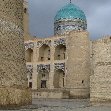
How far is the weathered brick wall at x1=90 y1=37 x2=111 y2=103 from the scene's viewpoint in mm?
19245

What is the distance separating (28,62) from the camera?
3709 cm

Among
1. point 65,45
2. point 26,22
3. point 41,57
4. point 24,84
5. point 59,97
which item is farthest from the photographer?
point 26,22

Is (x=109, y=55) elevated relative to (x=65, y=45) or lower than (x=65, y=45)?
lower

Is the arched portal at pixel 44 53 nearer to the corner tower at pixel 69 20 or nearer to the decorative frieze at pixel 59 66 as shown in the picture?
the decorative frieze at pixel 59 66

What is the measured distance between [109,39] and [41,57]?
58.6 feet

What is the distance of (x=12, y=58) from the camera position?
14.6m

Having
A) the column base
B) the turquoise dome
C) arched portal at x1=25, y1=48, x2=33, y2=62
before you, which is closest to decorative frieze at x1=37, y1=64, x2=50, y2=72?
arched portal at x1=25, y1=48, x2=33, y2=62

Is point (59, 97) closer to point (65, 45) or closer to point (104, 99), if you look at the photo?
point (65, 45)

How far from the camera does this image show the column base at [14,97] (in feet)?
41.8

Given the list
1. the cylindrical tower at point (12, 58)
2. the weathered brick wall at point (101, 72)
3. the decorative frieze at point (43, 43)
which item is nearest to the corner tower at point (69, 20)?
the decorative frieze at point (43, 43)

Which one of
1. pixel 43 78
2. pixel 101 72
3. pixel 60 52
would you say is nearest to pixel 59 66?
pixel 60 52

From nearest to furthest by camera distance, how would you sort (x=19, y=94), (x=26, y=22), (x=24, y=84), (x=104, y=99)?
(x=19, y=94), (x=24, y=84), (x=104, y=99), (x=26, y=22)

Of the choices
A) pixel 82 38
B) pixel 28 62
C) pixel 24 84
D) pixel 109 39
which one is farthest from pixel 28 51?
pixel 24 84

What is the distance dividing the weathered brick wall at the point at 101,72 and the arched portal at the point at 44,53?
16.8 m
